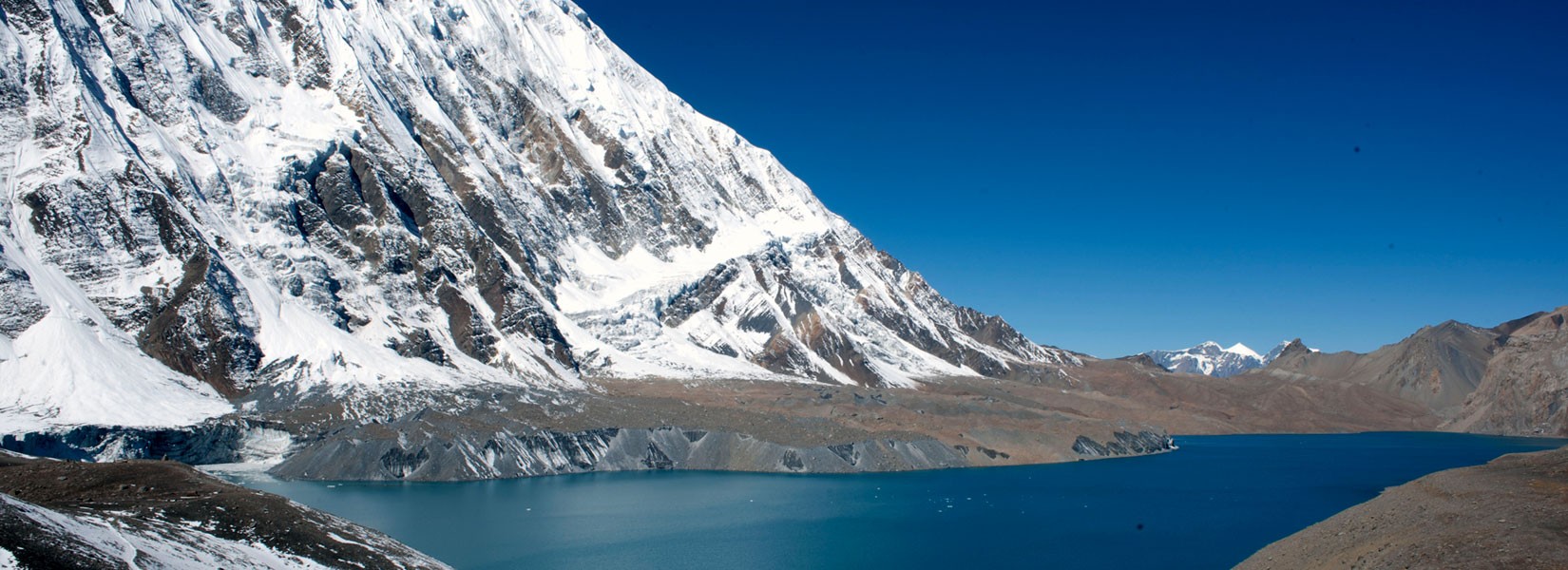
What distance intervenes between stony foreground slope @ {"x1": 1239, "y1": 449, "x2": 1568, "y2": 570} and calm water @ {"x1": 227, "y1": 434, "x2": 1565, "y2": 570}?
6.88m

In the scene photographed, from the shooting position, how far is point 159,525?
36.5 m

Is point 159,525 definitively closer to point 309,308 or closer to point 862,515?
point 862,515

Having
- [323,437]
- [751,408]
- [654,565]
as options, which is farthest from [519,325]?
[654,565]

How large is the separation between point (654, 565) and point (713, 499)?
102 ft

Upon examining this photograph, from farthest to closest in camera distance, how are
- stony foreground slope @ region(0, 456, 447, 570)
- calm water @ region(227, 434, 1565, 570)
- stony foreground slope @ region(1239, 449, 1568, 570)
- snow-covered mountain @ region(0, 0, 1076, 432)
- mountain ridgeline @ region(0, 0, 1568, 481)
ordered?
snow-covered mountain @ region(0, 0, 1076, 432) < mountain ridgeline @ region(0, 0, 1568, 481) < calm water @ region(227, 434, 1565, 570) < stony foreground slope @ region(1239, 449, 1568, 570) < stony foreground slope @ region(0, 456, 447, 570)

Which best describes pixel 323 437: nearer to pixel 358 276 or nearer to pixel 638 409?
pixel 638 409

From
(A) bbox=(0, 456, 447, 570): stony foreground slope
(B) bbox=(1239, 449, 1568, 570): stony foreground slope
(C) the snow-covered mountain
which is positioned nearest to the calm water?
(B) bbox=(1239, 449, 1568, 570): stony foreground slope

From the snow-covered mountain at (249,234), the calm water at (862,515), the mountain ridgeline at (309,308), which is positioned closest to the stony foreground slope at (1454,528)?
the calm water at (862,515)

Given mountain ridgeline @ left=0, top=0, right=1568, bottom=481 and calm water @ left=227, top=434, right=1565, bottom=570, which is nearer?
calm water @ left=227, top=434, right=1565, bottom=570

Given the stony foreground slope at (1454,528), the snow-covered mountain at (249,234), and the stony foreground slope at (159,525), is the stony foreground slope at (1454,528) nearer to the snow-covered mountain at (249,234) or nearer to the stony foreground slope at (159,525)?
the stony foreground slope at (159,525)

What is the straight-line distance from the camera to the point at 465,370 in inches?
5669

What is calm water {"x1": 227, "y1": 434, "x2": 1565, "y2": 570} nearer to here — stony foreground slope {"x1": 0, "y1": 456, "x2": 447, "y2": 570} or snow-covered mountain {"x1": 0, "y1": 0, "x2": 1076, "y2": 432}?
stony foreground slope {"x1": 0, "y1": 456, "x2": 447, "y2": 570}

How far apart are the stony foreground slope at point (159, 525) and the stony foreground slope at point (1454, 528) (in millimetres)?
39994

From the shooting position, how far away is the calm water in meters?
63.7
